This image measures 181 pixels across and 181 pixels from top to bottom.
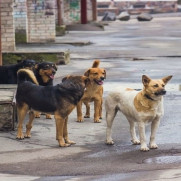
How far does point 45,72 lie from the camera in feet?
43.0

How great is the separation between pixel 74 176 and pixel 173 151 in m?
1.89

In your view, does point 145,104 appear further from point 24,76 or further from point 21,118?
point 24,76

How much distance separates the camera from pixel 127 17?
6391 centimetres

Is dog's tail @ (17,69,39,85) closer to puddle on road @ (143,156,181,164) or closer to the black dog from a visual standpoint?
the black dog

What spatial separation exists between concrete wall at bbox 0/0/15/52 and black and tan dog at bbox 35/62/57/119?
11.5 meters

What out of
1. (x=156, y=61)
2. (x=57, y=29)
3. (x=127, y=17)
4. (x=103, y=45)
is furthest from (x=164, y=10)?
(x=156, y=61)

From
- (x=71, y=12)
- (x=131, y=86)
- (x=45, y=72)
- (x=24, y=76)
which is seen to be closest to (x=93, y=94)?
(x=45, y=72)

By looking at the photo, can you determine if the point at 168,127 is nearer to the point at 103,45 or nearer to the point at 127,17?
the point at 103,45

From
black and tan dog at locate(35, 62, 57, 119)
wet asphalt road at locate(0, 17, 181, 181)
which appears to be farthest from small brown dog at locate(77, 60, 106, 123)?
black and tan dog at locate(35, 62, 57, 119)

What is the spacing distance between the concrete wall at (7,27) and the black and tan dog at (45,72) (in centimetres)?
1147

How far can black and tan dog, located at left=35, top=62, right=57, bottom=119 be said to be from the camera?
13.1m

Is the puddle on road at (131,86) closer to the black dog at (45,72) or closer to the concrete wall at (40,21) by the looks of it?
the black dog at (45,72)

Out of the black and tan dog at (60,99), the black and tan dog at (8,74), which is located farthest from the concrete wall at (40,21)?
the black and tan dog at (60,99)

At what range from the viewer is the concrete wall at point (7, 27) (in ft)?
81.3
